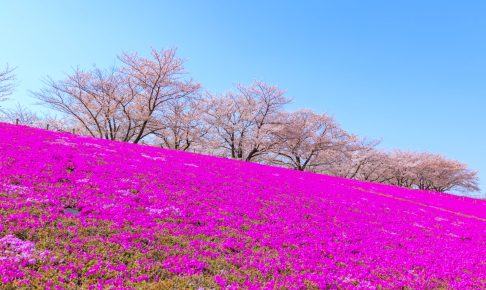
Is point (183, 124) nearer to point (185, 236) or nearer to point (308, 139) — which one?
point (308, 139)

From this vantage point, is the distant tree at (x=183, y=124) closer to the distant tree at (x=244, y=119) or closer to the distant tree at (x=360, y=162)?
the distant tree at (x=244, y=119)

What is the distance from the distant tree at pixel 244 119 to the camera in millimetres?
59000

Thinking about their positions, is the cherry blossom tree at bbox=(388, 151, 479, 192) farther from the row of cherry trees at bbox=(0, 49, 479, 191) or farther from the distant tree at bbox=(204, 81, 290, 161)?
the distant tree at bbox=(204, 81, 290, 161)

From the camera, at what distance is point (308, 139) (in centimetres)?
6384

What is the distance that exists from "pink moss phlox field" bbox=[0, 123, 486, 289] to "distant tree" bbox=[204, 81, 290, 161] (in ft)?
131

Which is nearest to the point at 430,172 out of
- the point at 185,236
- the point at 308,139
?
the point at 308,139

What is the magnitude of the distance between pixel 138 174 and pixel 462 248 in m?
16.1


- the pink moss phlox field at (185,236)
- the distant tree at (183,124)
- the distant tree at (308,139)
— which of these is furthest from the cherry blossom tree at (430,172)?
the pink moss phlox field at (185,236)

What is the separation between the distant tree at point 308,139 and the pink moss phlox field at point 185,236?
42.3 meters

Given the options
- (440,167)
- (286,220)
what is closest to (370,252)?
(286,220)

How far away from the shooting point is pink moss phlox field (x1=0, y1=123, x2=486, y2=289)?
735 centimetres

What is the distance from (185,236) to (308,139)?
56088 mm

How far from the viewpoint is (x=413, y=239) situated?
48.4 ft

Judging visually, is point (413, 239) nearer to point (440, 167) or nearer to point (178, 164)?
point (178, 164)
